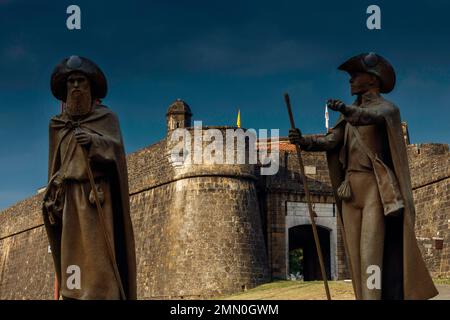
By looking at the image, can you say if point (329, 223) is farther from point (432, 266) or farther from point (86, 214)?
point (86, 214)

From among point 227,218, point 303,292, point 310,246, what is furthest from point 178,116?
point 303,292

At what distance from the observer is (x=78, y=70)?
8023 millimetres

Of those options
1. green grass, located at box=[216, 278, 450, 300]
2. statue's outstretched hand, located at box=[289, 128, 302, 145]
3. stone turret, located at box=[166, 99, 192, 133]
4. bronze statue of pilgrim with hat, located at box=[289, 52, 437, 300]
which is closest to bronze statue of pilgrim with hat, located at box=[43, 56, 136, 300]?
statue's outstretched hand, located at box=[289, 128, 302, 145]

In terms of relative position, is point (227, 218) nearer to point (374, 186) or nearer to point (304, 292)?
point (304, 292)

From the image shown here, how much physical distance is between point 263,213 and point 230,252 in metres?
2.71

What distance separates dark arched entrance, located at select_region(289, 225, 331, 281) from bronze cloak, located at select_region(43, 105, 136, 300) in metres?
24.6

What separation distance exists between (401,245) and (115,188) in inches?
90.9

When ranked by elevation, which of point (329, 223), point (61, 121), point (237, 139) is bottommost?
point (61, 121)

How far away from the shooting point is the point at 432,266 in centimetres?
2905

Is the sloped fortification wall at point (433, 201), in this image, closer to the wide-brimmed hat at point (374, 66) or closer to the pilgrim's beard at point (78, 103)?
the wide-brimmed hat at point (374, 66)

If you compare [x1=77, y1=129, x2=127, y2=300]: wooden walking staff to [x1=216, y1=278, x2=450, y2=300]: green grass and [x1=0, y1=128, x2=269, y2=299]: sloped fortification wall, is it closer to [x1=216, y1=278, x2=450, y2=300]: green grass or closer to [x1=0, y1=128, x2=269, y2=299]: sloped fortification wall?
[x1=216, y1=278, x2=450, y2=300]: green grass

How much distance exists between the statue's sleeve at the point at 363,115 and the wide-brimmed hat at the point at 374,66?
1.24 ft

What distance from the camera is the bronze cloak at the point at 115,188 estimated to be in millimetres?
7789

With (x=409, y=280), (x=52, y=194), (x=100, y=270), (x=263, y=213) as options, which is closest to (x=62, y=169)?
(x=52, y=194)
